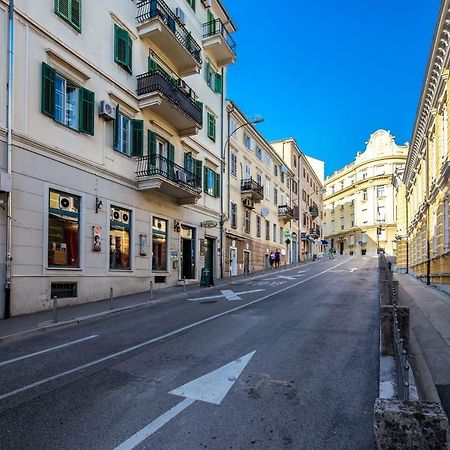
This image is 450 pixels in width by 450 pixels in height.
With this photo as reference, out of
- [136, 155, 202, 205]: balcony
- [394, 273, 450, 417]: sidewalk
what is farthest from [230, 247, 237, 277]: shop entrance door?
[394, 273, 450, 417]: sidewalk

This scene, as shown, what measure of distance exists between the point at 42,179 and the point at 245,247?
21.7m

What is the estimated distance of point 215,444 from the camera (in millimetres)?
4016

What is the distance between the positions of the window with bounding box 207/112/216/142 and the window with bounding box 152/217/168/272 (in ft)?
26.7

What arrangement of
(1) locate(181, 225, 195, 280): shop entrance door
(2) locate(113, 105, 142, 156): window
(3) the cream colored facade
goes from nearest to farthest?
(2) locate(113, 105, 142, 156): window, (1) locate(181, 225, 195, 280): shop entrance door, (3) the cream colored facade

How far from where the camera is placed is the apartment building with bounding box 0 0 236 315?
41.7ft

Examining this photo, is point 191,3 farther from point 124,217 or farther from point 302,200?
point 302,200

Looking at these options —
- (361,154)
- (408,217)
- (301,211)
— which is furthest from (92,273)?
(361,154)

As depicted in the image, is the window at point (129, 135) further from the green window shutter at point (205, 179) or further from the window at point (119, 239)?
the green window shutter at point (205, 179)

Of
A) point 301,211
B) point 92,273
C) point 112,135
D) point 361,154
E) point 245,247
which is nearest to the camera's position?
point 92,273

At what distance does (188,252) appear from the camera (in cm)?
2342

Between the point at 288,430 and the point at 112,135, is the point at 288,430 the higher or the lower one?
the lower one

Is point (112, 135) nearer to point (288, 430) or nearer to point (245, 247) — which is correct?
point (288, 430)

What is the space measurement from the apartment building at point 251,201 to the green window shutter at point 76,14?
45.2 feet

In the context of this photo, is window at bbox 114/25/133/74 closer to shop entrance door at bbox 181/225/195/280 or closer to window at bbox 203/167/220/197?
shop entrance door at bbox 181/225/195/280
